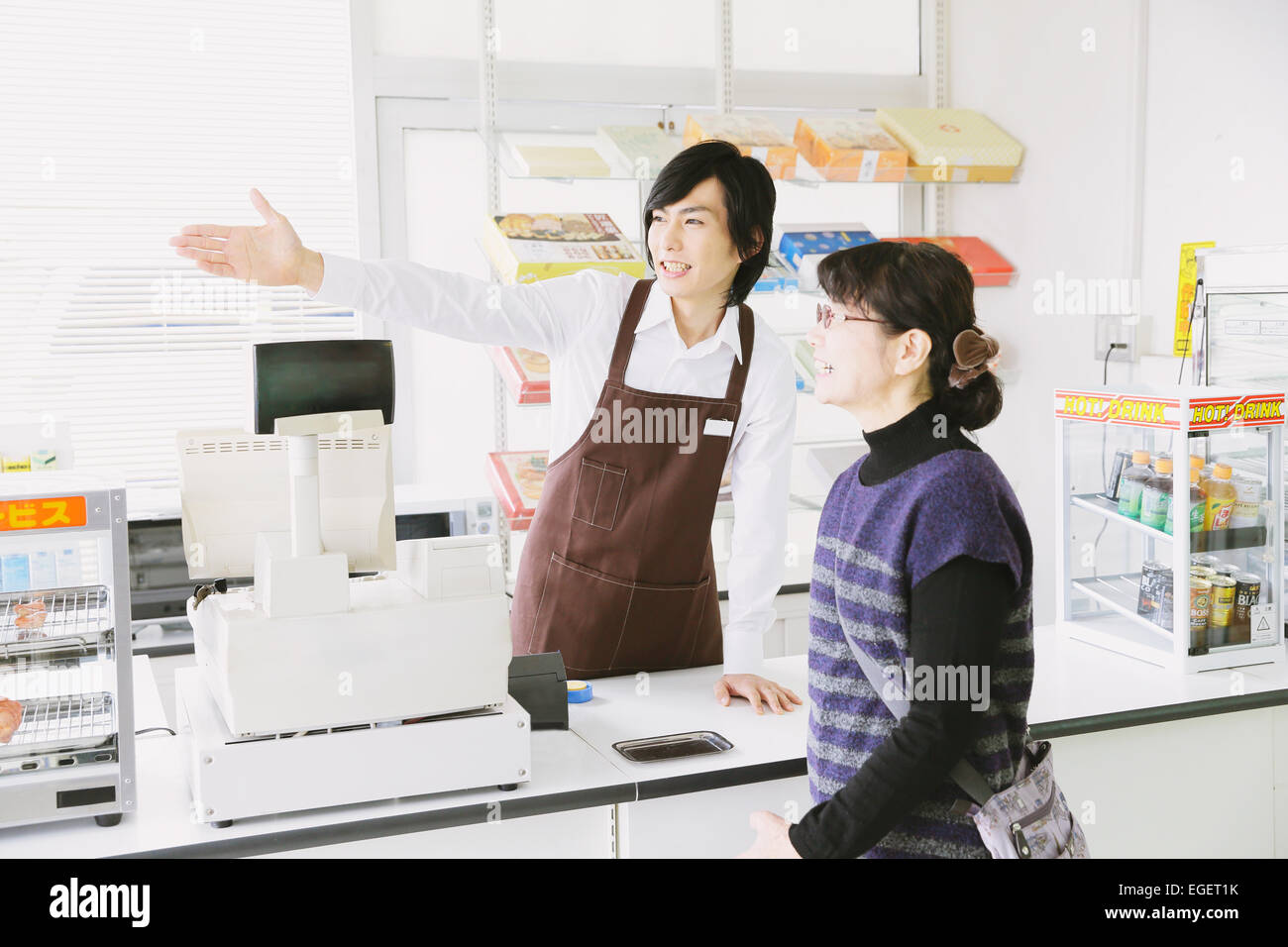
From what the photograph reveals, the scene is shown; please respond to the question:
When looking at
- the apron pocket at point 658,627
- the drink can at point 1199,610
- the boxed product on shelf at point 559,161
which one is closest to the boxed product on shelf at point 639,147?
the boxed product on shelf at point 559,161

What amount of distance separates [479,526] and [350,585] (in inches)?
77.7

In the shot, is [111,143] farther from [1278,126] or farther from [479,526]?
[1278,126]

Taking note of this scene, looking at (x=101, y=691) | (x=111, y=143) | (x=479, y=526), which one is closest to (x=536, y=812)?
(x=101, y=691)

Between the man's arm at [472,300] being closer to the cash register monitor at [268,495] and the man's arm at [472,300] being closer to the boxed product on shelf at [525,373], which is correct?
the cash register monitor at [268,495]

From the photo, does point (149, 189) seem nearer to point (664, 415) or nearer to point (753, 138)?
point (753, 138)

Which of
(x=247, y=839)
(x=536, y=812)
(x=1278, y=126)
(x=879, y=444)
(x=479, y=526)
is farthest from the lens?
(x=479, y=526)

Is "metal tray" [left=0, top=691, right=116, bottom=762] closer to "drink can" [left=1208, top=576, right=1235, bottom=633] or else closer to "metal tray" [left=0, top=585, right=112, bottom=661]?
"metal tray" [left=0, top=585, right=112, bottom=661]

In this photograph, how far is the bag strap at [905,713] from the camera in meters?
1.49

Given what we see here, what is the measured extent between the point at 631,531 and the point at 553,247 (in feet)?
4.42

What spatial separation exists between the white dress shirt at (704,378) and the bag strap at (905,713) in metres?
0.92

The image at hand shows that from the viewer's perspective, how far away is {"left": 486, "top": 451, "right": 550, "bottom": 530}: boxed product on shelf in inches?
136

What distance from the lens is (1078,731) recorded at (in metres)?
2.18

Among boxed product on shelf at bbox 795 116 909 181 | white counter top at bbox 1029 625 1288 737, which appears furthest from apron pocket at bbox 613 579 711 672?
boxed product on shelf at bbox 795 116 909 181

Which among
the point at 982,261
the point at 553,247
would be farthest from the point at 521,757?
the point at 982,261
